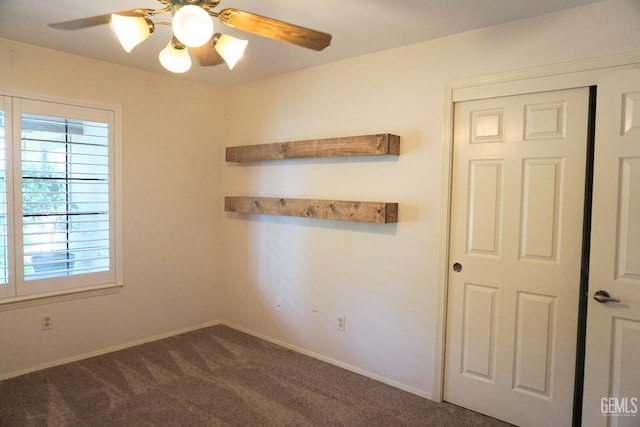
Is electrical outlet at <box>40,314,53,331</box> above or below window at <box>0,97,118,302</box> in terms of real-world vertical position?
below

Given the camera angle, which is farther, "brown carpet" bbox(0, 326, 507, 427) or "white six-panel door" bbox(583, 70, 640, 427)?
"brown carpet" bbox(0, 326, 507, 427)

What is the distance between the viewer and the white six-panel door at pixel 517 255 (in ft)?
7.86

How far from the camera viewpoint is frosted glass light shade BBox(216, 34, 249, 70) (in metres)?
1.95

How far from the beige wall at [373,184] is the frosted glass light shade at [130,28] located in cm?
179

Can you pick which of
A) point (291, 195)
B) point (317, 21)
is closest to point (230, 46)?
point (317, 21)

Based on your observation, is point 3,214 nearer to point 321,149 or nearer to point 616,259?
point 321,149

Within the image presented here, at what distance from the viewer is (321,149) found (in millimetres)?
3348

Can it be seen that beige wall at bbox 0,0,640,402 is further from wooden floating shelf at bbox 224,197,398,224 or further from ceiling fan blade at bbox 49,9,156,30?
ceiling fan blade at bbox 49,9,156,30

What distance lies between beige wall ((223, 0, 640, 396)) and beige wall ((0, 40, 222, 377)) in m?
0.44

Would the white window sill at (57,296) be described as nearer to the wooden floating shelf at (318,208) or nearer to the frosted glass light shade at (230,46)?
→ the wooden floating shelf at (318,208)

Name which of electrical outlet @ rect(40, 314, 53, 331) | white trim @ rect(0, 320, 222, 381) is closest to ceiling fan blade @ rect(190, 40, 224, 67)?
electrical outlet @ rect(40, 314, 53, 331)

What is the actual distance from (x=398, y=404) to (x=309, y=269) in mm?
1310


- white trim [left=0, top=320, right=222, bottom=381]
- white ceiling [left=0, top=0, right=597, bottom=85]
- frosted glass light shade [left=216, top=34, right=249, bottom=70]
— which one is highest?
white ceiling [left=0, top=0, right=597, bottom=85]

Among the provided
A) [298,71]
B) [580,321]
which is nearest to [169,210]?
[298,71]
